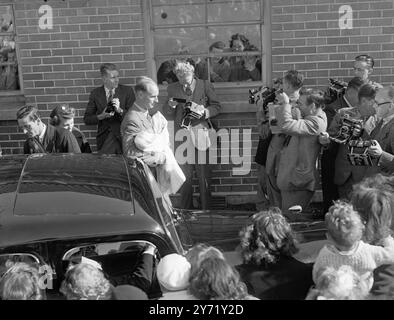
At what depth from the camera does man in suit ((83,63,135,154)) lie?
689cm

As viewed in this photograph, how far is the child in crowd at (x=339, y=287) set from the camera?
9.49ft

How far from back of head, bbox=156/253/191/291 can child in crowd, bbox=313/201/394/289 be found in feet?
2.34

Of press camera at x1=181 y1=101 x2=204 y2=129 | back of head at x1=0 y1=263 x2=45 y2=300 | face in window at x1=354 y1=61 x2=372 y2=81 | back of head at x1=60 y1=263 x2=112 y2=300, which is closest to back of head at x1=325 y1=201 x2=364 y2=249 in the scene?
back of head at x1=60 y1=263 x2=112 y2=300

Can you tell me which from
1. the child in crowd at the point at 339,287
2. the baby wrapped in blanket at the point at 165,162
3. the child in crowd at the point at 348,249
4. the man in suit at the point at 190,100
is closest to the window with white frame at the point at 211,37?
the man in suit at the point at 190,100

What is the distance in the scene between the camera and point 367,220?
376cm

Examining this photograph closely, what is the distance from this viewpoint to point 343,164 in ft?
19.8

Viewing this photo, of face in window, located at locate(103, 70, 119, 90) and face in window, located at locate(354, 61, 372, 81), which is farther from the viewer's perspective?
face in window, located at locate(103, 70, 119, 90)

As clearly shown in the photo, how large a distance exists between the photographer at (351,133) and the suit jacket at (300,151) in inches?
4.5

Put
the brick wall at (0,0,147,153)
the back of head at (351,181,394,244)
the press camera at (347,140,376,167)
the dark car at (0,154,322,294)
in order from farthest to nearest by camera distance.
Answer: the brick wall at (0,0,147,153), the press camera at (347,140,376,167), the back of head at (351,181,394,244), the dark car at (0,154,322,294)

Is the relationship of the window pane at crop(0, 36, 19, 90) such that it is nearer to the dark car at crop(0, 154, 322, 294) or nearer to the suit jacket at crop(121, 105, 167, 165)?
the suit jacket at crop(121, 105, 167, 165)

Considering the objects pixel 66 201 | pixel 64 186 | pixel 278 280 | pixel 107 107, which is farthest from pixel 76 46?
pixel 278 280

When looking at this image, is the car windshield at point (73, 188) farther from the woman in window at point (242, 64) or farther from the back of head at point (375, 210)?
the woman in window at point (242, 64)
